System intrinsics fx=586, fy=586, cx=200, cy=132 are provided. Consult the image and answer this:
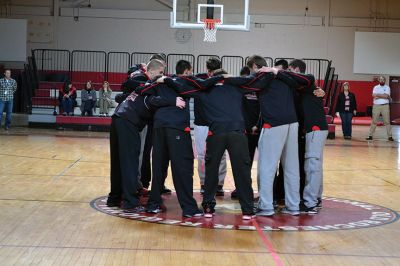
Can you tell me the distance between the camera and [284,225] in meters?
6.68

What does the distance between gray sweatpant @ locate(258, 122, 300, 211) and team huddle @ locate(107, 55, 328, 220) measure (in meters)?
0.01

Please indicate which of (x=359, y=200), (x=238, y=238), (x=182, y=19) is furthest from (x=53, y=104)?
(x=238, y=238)

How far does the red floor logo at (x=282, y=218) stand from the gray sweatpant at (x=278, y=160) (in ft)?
0.78

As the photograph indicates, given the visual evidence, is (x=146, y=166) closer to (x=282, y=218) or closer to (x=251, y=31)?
(x=282, y=218)

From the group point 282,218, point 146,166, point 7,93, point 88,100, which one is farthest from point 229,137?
point 88,100

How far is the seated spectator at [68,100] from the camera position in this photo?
21.0 metres

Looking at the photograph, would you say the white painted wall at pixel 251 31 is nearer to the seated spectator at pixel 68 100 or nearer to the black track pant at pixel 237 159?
the seated spectator at pixel 68 100

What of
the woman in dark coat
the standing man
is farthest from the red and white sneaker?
the standing man

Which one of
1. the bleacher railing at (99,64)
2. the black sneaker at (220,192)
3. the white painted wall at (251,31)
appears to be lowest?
the black sneaker at (220,192)

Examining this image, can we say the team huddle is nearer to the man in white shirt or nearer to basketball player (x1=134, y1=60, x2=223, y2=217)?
basketball player (x1=134, y1=60, x2=223, y2=217)

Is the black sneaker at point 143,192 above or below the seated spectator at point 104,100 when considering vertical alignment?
below

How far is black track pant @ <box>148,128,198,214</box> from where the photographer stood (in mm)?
6984

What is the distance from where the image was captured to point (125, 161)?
7332mm

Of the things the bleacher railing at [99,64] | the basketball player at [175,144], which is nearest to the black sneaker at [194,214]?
the basketball player at [175,144]
